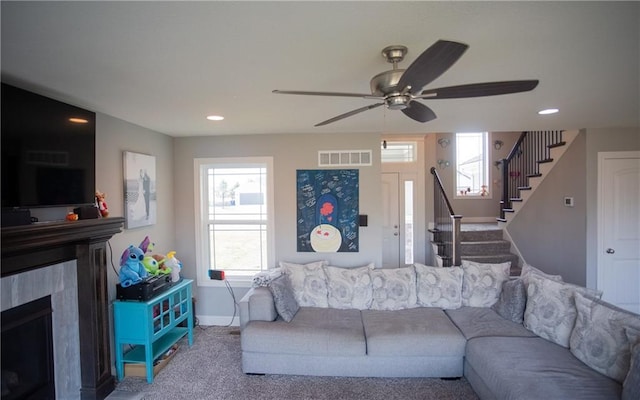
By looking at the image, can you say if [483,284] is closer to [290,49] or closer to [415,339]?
[415,339]

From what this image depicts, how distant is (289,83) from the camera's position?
200 cm

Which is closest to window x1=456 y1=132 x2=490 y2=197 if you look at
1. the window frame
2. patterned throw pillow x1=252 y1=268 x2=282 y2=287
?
the window frame

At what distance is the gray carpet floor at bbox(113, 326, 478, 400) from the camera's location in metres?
2.45

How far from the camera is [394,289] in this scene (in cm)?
321

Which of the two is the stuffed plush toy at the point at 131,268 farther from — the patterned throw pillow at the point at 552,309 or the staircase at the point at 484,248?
the staircase at the point at 484,248

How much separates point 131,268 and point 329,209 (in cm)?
214

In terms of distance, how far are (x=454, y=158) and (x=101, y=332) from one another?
21.2ft

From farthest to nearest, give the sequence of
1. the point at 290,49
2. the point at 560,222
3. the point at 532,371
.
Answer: the point at 560,222, the point at 532,371, the point at 290,49

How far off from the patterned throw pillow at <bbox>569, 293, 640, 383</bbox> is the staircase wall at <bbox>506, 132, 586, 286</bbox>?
190cm

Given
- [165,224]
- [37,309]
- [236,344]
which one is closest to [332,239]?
[236,344]

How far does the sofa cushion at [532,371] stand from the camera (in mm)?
1811

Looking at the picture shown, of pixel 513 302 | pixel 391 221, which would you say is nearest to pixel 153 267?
pixel 513 302

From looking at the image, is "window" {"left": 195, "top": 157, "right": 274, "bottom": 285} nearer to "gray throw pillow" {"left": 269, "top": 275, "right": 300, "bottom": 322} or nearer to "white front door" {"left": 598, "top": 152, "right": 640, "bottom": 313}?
"gray throw pillow" {"left": 269, "top": 275, "right": 300, "bottom": 322}

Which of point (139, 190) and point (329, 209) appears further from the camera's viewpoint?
point (329, 209)
